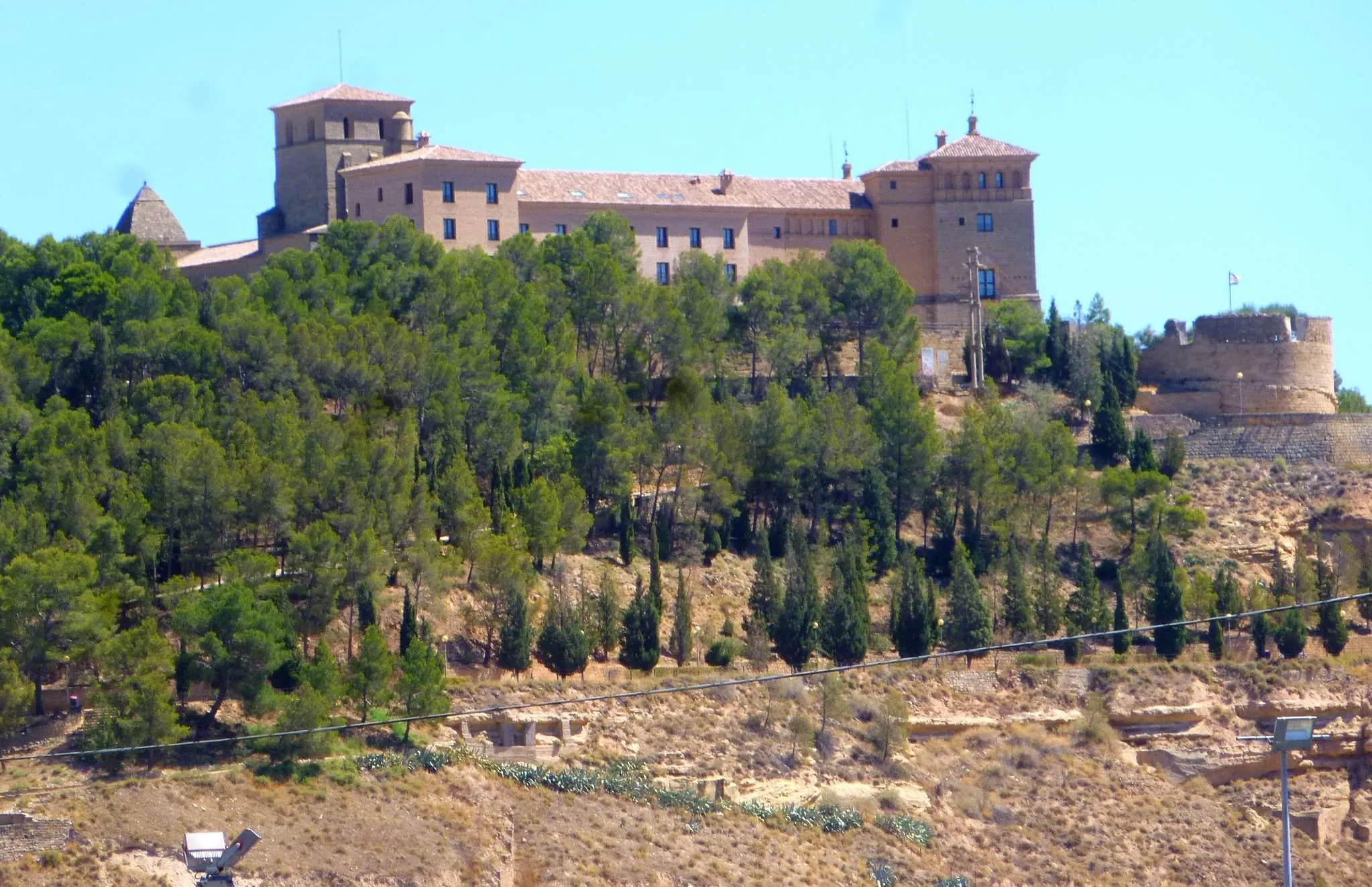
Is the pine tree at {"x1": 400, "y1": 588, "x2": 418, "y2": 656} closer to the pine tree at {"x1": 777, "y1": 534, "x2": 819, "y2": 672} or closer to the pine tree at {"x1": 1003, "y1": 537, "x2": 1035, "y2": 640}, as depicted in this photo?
the pine tree at {"x1": 777, "y1": 534, "x2": 819, "y2": 672}

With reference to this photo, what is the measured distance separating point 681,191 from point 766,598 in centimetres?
2593

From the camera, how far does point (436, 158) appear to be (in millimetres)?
74250

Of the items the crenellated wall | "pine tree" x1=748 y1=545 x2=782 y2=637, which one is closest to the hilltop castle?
the crenellated wall

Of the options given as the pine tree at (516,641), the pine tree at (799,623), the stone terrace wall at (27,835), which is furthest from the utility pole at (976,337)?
the stone terrace wall at (27,835)

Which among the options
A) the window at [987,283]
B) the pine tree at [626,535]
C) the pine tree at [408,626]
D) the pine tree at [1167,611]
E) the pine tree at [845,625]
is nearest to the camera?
the pine tree at [408,626]

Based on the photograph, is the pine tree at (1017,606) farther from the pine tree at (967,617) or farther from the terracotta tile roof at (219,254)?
the terracotta tile roof at (219,254)

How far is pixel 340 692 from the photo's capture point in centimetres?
4866

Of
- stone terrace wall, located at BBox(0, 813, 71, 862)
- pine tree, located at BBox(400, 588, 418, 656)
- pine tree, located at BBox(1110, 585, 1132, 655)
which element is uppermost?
pine tree, located at BBox(400, 588, 418, 656)

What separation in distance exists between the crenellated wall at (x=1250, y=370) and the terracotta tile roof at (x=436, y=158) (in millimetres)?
21427

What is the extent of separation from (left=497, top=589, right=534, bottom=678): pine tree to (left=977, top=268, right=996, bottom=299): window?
32663 mm

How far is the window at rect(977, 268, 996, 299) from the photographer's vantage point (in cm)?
8238

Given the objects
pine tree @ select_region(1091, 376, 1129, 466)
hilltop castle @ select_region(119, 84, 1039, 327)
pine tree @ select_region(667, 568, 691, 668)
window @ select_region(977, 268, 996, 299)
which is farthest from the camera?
window @ select_region(977, 268, 996, 299)

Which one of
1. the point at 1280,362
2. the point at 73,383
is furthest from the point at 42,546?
the point at 1280,362

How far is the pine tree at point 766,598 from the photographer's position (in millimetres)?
57375
